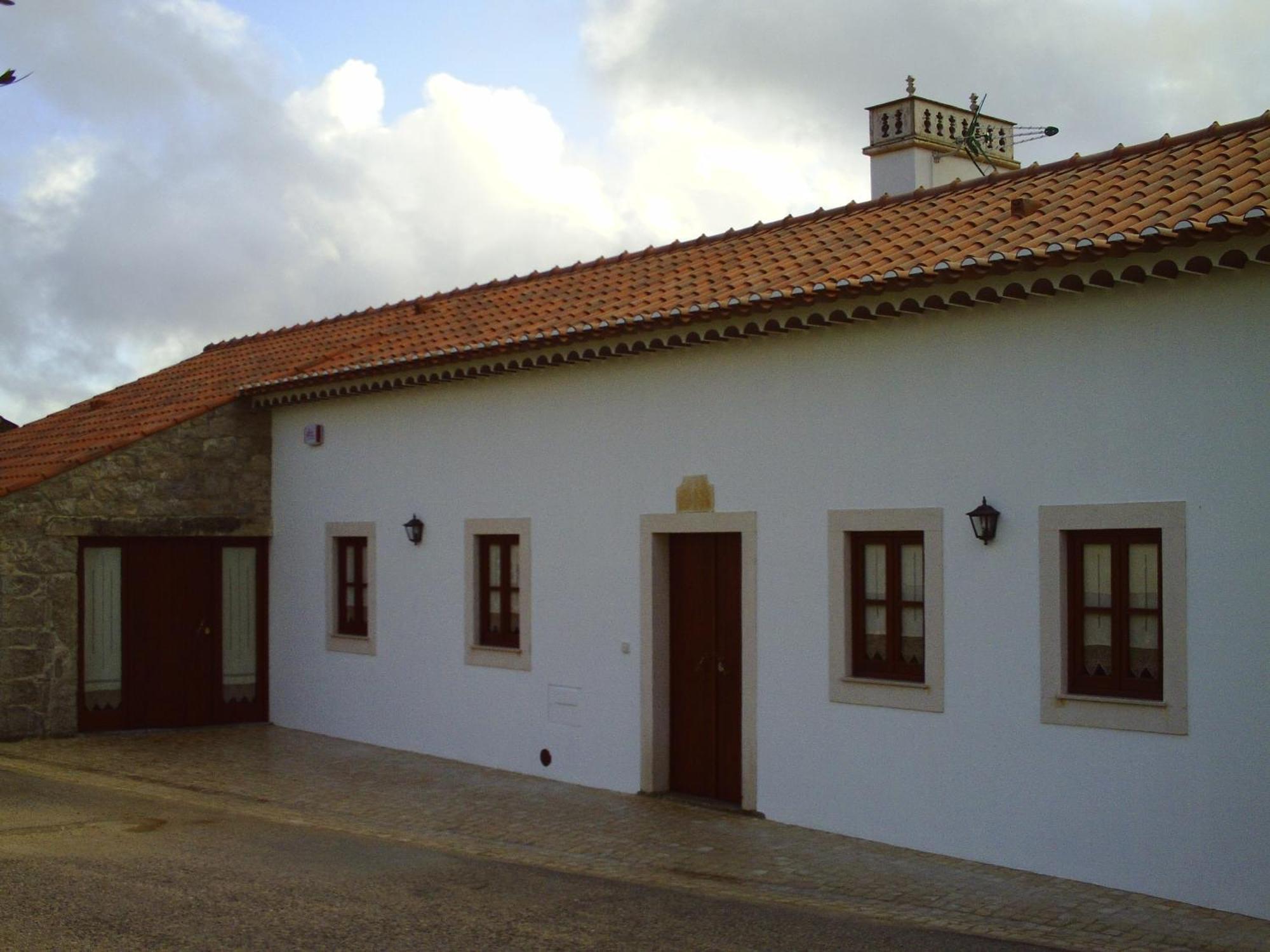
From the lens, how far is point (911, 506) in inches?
391

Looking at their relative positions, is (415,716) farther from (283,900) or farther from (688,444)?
(283,900)

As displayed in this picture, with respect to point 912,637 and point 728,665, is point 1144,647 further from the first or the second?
point 728,665

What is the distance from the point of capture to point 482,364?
13.3m

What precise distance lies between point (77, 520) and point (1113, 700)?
11.1m

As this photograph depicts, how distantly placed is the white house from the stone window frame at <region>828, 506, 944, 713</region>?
0.03 meters

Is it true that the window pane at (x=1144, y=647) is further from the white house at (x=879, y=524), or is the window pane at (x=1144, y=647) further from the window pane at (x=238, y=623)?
the window pane at (x=238, y=623)

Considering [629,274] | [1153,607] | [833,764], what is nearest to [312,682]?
[629,274]

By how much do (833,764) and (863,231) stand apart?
4.41m

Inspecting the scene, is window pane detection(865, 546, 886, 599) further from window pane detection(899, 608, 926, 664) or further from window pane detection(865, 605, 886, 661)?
window pane detection(899, 608, 926, 664)

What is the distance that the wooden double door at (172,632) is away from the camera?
15.6 metres

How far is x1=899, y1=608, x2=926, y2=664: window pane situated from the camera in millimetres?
10008

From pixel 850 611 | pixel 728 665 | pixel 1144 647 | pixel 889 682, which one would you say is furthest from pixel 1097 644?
pixel 728 665

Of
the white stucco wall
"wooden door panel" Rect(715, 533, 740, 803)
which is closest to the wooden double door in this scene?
the white stucco wall

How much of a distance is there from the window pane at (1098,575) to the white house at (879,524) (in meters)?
0.02
